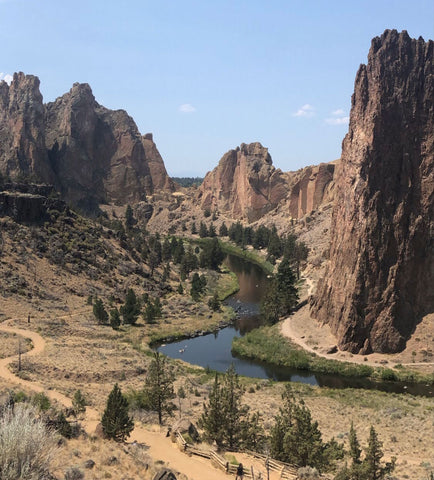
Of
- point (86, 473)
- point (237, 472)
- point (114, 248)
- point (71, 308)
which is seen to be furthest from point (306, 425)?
point (114, 248)

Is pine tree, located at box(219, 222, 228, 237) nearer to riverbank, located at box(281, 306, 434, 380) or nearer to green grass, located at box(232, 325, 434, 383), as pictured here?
green grass, located at box(232, 325, 434, 383)

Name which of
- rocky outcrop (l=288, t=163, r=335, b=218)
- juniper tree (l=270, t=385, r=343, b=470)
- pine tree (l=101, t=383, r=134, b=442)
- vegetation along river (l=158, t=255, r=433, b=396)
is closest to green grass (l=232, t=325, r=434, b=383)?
vegetation along river (l=158, t=255, r=433, b=396)

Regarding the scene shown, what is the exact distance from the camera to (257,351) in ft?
213

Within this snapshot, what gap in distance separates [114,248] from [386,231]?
214ft

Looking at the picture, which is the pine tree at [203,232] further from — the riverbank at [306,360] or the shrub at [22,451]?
the shrub at [22,451]

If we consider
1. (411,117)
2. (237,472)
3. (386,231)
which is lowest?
(237,472)

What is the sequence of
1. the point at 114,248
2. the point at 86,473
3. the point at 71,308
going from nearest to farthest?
the point at 86,473 < the point at 71,308 < the point at 114,248

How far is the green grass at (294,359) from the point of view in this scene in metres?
54.5

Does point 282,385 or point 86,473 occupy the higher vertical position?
point 86,473

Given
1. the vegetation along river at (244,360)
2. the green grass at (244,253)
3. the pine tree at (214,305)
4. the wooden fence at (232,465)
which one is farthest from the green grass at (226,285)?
the wooden fence at (232,465)

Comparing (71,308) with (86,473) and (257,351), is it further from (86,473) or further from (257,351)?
(86,473)

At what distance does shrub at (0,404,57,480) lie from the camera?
14.6m

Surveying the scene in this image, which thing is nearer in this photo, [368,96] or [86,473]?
[86,473]

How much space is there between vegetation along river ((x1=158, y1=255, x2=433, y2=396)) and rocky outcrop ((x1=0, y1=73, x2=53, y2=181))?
410ft
